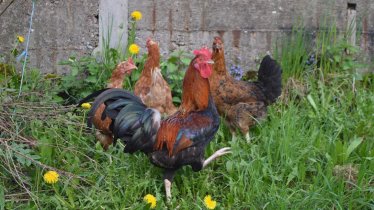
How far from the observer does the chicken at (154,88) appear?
4.65 m

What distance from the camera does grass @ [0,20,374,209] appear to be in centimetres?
374

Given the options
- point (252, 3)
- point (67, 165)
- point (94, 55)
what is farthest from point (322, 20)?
point (67, 165)

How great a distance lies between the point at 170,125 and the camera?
12.9ft

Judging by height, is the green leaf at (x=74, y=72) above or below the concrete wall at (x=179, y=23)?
below

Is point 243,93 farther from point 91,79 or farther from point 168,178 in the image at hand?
point 91,79

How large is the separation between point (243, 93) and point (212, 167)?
0.82 metres

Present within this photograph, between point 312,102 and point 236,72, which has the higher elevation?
point 236,72

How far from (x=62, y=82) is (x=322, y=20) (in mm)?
2707

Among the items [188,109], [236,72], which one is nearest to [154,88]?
[188,109]

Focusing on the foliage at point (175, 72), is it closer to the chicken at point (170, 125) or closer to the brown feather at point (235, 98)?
the brown feather at point (235, 98)

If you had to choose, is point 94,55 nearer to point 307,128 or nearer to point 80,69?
point 80,69

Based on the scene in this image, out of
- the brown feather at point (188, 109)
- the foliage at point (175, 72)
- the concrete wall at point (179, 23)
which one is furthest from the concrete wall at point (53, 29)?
the brown feather at point (188, 109)

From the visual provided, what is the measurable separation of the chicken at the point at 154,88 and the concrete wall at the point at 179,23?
0.88 metres

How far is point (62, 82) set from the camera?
5.29 m
